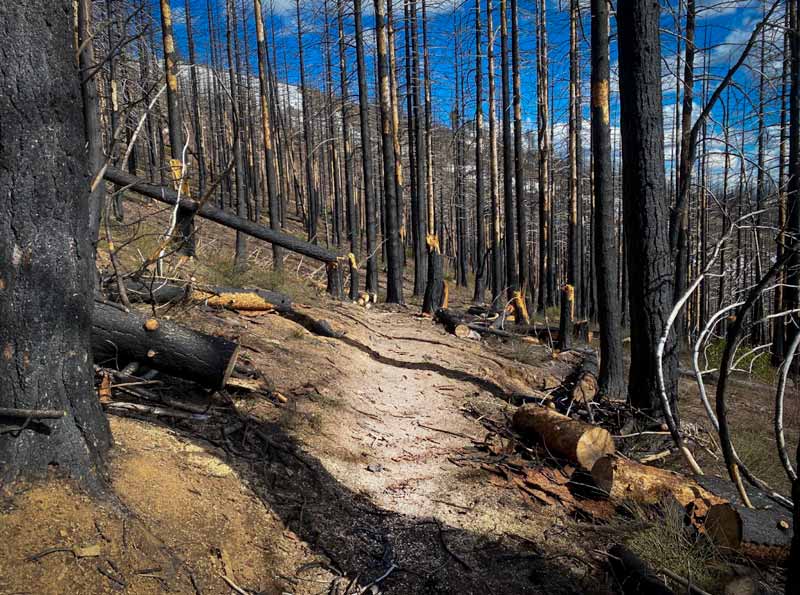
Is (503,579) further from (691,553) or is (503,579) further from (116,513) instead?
(116,513)

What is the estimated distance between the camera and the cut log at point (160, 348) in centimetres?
372

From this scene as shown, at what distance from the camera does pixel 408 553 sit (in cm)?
309

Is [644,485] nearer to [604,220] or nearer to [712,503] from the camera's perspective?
[712,503]

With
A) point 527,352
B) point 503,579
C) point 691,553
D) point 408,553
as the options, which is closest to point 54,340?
point 408,553

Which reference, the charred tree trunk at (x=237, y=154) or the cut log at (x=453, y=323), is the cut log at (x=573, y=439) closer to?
the charred tree trunk at (x=237, y=154)

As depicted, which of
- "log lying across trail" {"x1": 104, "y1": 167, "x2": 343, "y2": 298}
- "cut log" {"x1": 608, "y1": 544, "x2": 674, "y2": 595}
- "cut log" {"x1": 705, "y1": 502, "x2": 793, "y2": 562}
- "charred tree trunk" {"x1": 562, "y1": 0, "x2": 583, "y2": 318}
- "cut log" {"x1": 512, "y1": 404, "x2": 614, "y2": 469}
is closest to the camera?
"cut log" {"x1": 608, "y1": 544, "x2": 674, "y2": 595}

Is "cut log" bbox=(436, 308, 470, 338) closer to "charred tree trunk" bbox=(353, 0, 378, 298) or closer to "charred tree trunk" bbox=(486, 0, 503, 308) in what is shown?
"charred tree trunk" bbox=(353, 0, 378, 298)

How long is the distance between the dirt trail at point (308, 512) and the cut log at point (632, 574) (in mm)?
135

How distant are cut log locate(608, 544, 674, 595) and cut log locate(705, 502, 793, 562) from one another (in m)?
0.68

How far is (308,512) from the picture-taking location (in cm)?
317

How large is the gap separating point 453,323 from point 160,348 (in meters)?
6.88

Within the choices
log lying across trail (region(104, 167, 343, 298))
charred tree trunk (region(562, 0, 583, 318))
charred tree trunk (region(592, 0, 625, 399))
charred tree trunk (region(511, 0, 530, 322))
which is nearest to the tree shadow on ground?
log lying across trail (region(104, 167, 343, 298))

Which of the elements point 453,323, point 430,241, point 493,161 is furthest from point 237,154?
point 493,161

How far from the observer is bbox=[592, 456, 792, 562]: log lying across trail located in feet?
10.4
